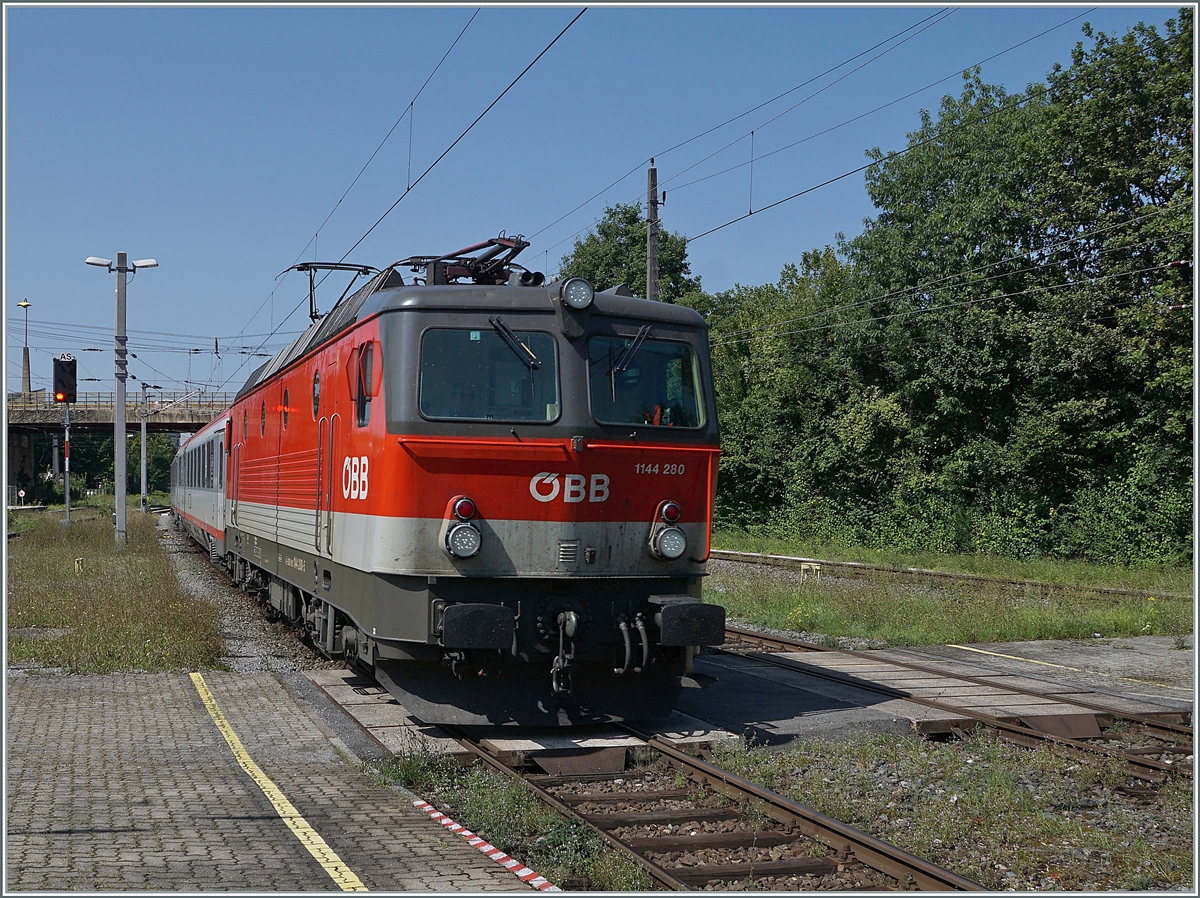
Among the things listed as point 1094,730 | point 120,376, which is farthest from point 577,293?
point 120,376

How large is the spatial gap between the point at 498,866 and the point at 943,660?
9.06 meters

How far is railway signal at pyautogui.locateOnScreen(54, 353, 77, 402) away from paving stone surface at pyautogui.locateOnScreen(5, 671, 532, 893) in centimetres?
1399

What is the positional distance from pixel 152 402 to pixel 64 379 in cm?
5000

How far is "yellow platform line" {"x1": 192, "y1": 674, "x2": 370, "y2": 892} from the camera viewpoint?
5.45 meters

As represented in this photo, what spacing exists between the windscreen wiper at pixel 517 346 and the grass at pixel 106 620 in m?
5.98

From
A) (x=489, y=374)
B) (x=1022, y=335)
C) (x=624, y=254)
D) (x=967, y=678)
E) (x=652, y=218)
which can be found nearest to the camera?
(x=489, y=374)

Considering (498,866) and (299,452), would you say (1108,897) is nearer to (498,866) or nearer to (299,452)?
(498,866)

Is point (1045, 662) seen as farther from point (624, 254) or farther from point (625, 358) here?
point (624, 254)

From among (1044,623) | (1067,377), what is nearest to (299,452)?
(1044,623)

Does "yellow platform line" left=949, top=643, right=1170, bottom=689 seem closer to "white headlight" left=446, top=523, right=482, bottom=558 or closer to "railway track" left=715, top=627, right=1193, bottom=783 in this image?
"railway track" left=715, top=627, right=1193, bottom=783

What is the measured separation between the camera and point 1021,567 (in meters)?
24.4

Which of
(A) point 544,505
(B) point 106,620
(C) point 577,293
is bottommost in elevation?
(B) point 106,620

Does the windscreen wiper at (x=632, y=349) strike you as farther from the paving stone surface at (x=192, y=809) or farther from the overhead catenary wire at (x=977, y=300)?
the overhead catenary wire at (x=977, y=300)

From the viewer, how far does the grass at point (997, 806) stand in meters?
5.75
